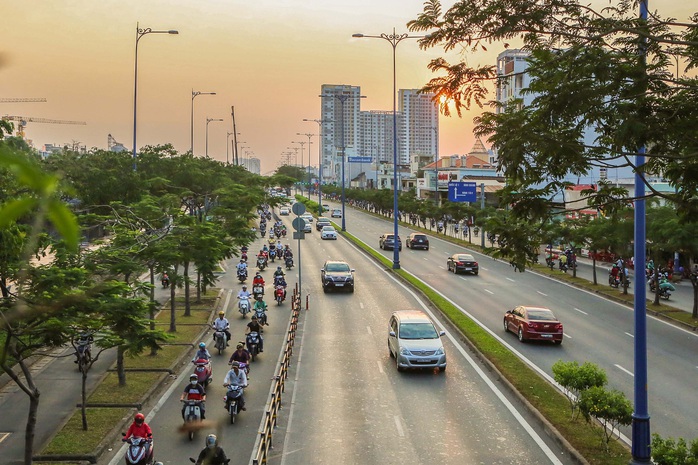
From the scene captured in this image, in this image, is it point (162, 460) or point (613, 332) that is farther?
point (613, 332)

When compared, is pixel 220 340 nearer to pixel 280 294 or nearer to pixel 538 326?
pixel 280 294

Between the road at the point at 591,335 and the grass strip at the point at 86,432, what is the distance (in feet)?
36.1

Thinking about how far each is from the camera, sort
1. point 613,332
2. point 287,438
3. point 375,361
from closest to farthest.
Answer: point 287,438 < point 375,361 < point 613,332

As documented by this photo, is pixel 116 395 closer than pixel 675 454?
No

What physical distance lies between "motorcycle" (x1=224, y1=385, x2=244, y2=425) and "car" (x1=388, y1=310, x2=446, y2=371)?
596 cm

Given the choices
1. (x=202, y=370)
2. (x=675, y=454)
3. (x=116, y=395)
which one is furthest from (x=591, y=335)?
(x=116, y=395)

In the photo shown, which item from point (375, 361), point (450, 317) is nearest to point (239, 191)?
point (450, 317)

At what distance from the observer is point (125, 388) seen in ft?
57.7

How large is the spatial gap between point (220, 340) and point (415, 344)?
634cm

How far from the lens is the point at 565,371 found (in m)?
14.6

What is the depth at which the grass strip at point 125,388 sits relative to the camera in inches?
657

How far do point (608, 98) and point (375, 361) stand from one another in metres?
13.6

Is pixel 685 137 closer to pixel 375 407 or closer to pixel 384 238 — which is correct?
pixel 375 407

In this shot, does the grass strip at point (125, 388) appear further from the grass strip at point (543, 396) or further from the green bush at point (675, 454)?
the green bush at point (675, 454)
